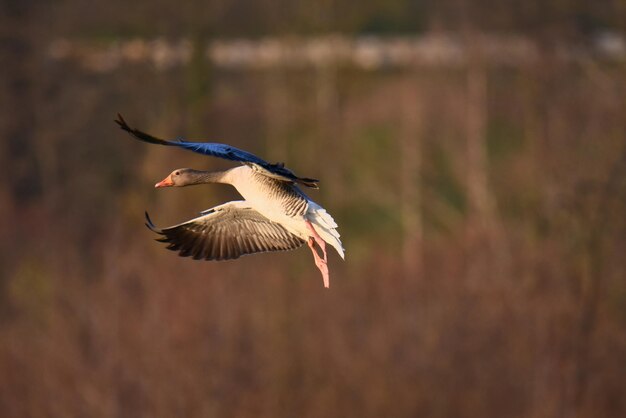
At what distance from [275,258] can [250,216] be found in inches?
936

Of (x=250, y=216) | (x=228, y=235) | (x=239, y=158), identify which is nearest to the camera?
(x=239, y=158)

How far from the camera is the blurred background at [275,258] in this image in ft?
98.6

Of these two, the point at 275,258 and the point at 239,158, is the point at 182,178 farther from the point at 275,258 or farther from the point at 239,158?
the point at 275,258

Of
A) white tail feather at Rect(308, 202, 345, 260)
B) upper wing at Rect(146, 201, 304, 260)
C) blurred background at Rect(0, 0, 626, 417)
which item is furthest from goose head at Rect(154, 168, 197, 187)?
blurred background at Rect(0, 0, 626, 417)

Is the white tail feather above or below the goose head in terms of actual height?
below

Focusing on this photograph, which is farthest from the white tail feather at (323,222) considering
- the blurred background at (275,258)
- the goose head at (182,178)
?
the blurred background at (275,258)

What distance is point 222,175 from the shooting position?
35.3ft

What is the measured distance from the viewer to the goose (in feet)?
31.7

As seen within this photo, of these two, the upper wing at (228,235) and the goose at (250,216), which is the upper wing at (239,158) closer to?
the goose at (250,216)

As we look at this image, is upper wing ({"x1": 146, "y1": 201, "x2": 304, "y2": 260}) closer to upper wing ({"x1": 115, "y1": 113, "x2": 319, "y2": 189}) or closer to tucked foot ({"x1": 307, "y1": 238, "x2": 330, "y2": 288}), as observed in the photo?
tucked foot ({"x1": 307, "y1": 238, "x2": 330, "y2": 288})

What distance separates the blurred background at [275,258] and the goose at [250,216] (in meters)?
15.5

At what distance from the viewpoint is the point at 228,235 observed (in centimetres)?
1189

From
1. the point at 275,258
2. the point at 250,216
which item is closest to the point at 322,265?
the point at 250,216

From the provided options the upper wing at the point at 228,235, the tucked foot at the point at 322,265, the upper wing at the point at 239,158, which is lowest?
the tucked foot at the point at 322,265
